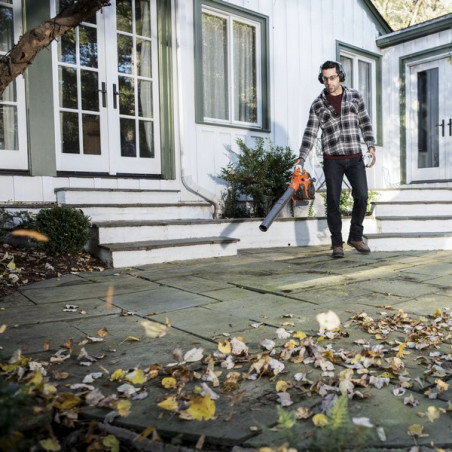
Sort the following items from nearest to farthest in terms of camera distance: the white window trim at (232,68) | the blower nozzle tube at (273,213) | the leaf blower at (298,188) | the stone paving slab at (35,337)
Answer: the stone paving slab at (35,337)
the blower nozzle tube at (273,213)
the leaf blower at (298,188)
the white window trim at (232,68)

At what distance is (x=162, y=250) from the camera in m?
4.73

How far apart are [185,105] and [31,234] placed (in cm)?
295

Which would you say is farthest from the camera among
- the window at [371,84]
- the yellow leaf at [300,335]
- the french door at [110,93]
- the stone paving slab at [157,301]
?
the window at [371,84]

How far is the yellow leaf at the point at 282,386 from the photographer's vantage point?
1682 mm

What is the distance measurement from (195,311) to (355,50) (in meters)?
7.49

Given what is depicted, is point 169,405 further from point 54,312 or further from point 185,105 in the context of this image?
point 185,105

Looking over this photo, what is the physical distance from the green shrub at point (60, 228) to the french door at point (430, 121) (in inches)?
265

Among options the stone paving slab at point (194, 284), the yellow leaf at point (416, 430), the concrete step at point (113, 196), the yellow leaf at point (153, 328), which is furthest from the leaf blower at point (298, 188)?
the yellow leaf at point (416, 430)

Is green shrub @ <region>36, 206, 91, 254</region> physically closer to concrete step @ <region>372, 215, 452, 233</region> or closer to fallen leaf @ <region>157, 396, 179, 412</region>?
fallen leaf @ <region>157, 396, 179, 412</region>

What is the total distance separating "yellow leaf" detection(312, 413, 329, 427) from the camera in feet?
4.64

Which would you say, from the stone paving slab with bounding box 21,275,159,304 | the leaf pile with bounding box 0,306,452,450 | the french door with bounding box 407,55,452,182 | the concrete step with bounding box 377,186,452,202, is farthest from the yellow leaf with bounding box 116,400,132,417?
the french door with bounding box 407,55,452,182

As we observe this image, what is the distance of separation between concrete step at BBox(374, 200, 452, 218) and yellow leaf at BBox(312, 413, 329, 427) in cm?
592

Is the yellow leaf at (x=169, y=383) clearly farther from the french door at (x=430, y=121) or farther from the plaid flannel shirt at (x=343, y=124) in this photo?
the french door at (x=430, y=121)

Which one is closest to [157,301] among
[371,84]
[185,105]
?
[185,105]
